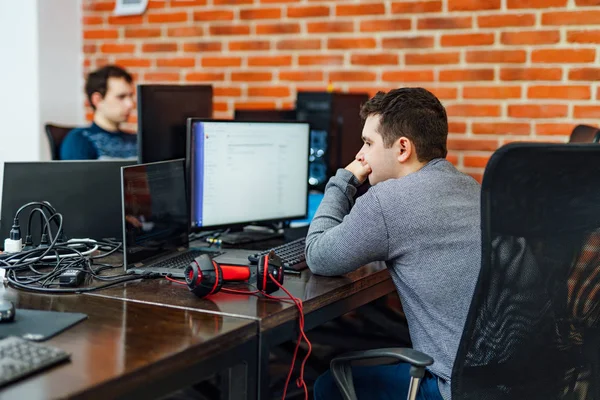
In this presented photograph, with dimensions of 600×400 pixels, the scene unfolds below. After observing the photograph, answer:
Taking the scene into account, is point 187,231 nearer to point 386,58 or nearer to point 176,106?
point 176,106

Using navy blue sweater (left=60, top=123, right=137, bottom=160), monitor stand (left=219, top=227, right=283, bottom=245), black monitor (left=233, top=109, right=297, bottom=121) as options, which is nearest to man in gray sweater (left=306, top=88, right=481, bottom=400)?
monitor stand (left=219, top=227, right=283, bottom=245)

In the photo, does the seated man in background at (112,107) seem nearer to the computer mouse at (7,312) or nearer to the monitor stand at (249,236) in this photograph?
the monitor stand at (249,236)

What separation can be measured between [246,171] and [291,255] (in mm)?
414

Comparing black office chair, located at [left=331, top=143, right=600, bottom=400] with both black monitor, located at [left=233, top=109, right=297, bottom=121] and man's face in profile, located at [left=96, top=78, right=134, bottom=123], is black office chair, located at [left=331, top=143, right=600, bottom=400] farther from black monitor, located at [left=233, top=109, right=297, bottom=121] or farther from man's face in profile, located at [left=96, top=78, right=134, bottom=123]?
man's face in profile, located at [left=96, top=78, right=134, bottom=123]

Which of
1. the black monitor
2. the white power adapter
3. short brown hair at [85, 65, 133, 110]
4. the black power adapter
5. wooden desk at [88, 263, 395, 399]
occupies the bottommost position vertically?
wooden desk at [88, 263, 395, 399]

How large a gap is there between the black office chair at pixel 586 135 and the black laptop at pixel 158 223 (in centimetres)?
111

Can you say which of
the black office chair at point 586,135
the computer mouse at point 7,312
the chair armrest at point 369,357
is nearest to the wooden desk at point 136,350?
the computer mouse at point 7,312

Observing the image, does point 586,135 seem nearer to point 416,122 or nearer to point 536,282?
point 416,122

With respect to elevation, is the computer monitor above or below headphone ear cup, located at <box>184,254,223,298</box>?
above

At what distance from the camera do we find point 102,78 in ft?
12.7

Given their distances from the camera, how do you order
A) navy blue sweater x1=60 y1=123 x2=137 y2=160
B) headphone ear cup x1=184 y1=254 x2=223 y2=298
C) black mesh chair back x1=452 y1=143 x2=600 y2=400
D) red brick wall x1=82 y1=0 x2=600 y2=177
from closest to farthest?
black mesh chair back x1=452 y1=143 x2=600 y2=400
headphone ear cup x1=184 y1=254 x2=223 y2=298
red brick wall x1=82 y1=0 x2=600 y2=177
navy blue sweater x1=60 y1=123 x2=137 y2=160

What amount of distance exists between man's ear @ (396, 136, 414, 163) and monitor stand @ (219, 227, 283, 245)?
2.42ft

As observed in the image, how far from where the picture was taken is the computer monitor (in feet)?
8.23

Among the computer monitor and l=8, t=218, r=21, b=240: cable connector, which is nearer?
l=8, t=218, r=21, b=240: cable connector
